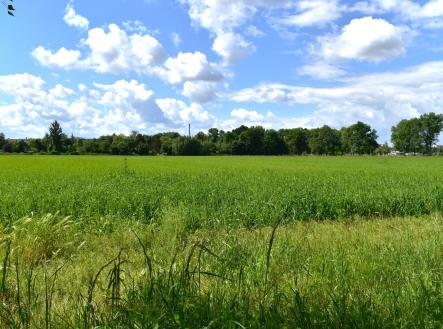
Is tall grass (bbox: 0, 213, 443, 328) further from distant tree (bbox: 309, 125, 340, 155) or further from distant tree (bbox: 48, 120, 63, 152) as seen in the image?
distant tree (bbox: 309, 125, 340, 155)

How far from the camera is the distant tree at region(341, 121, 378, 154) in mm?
152125

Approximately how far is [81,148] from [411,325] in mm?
134387

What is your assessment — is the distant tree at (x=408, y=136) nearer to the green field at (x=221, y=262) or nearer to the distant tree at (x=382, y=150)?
the distant tree at (x=382, y=150)

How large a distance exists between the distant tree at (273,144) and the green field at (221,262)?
138 metres

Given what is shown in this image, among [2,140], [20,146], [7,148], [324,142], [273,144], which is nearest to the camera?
[20,146]

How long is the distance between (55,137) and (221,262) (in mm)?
142245

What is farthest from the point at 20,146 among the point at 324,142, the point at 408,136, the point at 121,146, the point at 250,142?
the point at 408,136

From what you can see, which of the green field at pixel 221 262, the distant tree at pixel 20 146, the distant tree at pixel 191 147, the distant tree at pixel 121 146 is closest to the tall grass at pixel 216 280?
the green field at pixel 221 262

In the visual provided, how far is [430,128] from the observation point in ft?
492

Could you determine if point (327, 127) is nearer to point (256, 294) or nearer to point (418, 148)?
point (418, 148)

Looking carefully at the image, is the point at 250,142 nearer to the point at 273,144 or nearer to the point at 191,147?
the point at 273,144

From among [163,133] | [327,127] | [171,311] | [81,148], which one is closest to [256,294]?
[171,311]

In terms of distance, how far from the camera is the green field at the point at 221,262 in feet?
11.9

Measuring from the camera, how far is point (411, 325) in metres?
3.85
